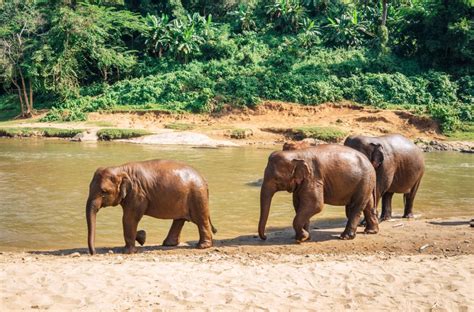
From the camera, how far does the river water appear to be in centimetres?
1147

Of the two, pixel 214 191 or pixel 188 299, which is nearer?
pixel 188 299

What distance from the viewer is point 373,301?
643 centimetres

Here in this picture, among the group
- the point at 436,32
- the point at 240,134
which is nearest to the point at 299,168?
the point at 240,134

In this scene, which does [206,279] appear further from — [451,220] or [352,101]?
[352,101]

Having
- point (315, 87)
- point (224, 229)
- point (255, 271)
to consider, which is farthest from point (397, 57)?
point (255, 271)

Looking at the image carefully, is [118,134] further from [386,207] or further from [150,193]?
[150,193]

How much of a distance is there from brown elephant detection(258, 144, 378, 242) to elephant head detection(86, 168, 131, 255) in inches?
87.6

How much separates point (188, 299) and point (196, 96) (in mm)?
29909

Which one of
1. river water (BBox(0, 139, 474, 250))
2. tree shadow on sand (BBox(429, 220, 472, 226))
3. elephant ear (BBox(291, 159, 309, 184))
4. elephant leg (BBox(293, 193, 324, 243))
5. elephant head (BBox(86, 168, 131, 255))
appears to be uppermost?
elephant ear (BBox(291, 159, 309, 184))

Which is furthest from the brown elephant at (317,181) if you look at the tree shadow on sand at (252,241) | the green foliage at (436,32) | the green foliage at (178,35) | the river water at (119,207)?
the green foliage at (178,35)

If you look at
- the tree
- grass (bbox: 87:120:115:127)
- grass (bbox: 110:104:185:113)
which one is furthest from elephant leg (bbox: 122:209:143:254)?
the tree

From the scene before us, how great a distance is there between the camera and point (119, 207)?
13.8 meters

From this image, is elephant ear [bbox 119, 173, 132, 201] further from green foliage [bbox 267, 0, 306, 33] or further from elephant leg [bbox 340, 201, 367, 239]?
green foliage [bbox 267, 0, 306, 33]

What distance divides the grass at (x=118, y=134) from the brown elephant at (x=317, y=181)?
21170mm
